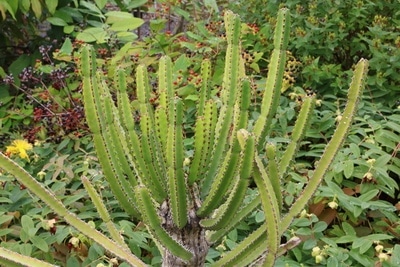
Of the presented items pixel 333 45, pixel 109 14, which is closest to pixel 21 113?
pixel 109 14

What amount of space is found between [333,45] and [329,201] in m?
1.13

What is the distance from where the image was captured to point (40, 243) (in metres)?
1.83

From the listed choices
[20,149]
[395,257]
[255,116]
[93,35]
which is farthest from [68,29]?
[395,257]

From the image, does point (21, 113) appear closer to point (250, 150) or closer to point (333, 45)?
point (333, 45)

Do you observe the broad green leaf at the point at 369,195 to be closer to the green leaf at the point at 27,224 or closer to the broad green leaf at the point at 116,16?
the green leaf at the point at 27,224

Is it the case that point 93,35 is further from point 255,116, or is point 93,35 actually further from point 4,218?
point 4,218

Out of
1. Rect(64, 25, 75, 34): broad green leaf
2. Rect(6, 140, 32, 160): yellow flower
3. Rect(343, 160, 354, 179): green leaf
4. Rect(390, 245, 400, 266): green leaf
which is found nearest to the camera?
Rect(390, 245, 400, 266): green leaf

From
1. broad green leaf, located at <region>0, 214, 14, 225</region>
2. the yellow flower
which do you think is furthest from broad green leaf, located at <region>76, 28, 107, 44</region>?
broad green leaf, located at <region>0, 214, 14, 225</region>

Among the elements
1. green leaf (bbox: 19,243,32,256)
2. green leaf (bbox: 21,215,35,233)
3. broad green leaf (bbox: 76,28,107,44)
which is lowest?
green leaf (bbox: 19,243,32,256)

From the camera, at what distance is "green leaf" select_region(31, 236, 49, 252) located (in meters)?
1.81

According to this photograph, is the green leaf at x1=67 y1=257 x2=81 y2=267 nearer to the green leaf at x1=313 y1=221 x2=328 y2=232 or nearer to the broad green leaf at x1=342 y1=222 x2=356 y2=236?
the green leaf at x1=313 y1=221 x2=328 y2=232

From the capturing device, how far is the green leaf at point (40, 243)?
181 cm

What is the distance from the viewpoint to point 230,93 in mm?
1240

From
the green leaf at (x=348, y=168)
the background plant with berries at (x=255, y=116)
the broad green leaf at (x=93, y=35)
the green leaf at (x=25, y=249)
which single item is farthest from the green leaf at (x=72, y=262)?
the broad green leaf at (x=93, y=35)
